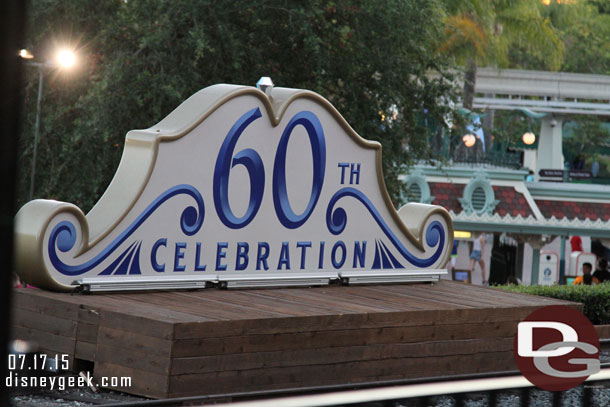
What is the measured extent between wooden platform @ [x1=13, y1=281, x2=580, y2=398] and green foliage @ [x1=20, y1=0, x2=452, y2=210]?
5.94 m

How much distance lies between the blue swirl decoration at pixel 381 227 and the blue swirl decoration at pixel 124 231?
169 cm

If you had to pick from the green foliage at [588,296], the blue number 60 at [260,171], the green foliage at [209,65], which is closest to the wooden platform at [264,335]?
the blue number 60 at [260,171]

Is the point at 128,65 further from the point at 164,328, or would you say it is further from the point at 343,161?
the point at 164,328

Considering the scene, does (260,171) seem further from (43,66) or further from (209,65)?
(43,66)

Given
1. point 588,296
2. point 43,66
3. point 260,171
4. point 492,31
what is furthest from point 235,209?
point 492,31

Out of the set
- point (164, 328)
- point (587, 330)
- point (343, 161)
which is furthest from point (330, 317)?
point (587, 330)

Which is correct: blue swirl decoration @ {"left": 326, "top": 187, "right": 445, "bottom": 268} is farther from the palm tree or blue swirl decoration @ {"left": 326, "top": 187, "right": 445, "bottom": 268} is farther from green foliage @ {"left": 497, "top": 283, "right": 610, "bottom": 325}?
the palm tree

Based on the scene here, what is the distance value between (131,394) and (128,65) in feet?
26.8

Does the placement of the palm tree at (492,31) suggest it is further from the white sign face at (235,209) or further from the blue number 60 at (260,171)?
the blue number 60 at (260,171)

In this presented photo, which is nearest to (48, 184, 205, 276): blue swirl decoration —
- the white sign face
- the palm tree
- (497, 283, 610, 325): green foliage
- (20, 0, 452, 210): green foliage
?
the white sign face

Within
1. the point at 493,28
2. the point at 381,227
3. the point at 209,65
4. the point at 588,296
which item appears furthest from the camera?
the point at 493,28

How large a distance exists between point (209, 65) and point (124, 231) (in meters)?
6.82

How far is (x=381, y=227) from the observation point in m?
10.7

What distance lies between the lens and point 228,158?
9.25m
